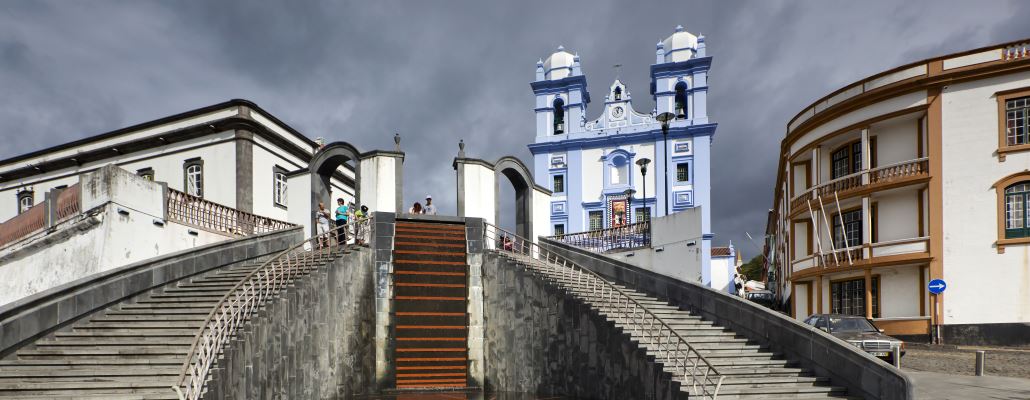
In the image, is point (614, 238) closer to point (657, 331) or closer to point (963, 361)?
point (963, 361)

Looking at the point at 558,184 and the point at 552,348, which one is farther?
the point at 558,184

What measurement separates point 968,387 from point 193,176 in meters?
26.5

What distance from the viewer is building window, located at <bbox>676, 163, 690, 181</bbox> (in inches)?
1923

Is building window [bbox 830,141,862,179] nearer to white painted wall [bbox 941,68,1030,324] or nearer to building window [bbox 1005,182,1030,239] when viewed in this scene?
white painted wall [bbox 941,68,1030,324]

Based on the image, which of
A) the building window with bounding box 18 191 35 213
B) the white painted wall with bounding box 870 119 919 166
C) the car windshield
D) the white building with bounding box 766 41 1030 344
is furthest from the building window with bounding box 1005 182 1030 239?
the building window with bounding box 18 191 35 213

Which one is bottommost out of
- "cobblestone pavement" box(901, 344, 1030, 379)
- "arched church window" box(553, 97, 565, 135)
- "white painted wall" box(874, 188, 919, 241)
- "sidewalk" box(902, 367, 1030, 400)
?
"cobblestone pavement" box(901, 344, 1030, 379)

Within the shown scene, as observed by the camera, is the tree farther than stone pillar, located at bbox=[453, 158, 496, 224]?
Yes

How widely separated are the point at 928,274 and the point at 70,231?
2539 cm

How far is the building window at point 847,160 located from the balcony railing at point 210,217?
21.0 metres

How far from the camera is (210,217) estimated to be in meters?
19.8

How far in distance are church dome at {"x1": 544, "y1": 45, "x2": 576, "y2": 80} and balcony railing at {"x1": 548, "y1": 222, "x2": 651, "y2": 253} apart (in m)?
30.9

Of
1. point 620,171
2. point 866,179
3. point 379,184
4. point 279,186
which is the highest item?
point 620,171

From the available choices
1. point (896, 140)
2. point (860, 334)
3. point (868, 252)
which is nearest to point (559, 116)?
point (896, 140)

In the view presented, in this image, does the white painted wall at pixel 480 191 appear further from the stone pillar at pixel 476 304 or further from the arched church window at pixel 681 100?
the arched church window at pixel 681 100
